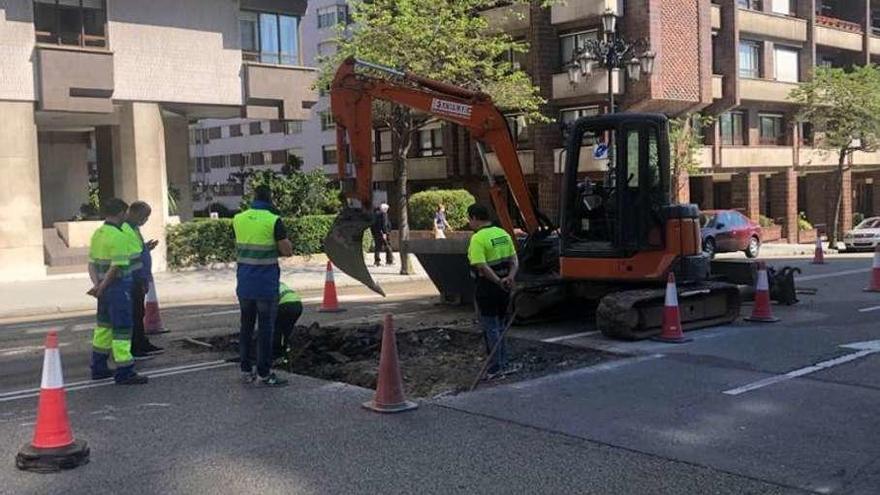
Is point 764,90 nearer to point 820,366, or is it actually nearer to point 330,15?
point 330,15

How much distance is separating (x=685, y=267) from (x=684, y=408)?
14.1 ft

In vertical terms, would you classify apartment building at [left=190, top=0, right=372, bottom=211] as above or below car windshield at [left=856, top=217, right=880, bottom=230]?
above

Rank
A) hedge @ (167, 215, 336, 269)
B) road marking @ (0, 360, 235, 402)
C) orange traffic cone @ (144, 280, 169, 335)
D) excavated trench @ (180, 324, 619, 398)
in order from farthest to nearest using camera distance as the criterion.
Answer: hedge @ (167, 215, 336, 269), orange traffic cone @ (144, 280, 169, 335), excavated trench @ (180, 324, 619, 398), road marking @ (0, 360, 235, 402)

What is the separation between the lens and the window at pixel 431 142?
42656mm

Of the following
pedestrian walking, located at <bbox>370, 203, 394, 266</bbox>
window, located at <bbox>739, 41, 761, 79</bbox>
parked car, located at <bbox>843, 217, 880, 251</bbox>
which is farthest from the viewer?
window, located at <bbox>739, 41, 761, 79</bbox>

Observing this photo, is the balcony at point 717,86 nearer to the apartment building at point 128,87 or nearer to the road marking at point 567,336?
the apartment building at point 128,87

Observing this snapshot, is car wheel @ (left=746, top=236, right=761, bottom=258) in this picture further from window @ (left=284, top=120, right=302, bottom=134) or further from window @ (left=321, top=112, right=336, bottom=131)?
window @ (left=284, top=120, right=302, bottom=134)

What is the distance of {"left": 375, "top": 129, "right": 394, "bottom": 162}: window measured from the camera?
46188mm

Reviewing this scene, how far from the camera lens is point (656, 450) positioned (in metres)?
6.11

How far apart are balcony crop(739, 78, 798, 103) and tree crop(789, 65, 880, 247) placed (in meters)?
1.49

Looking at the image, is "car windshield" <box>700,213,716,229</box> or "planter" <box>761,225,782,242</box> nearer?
"car windshield" <box>700,213,716,229</box>

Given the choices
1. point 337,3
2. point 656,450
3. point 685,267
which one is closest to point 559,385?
point 656,450

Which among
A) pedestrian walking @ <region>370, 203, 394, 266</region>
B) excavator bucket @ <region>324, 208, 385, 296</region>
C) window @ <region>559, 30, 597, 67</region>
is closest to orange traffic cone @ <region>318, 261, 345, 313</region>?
excavator bucket @ <region>324, 208, 385, 296</region>

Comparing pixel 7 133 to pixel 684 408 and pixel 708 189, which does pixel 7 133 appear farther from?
pixel 708 189
